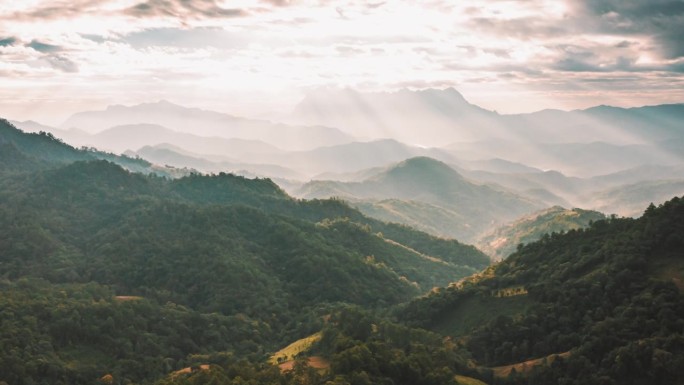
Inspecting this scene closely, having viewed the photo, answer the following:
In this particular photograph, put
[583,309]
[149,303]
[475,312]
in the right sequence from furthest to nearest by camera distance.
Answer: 1. [149,303]
2. [475,312]
3. [583,309]

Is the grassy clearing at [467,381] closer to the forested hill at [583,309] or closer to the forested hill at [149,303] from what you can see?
the forested hill at [583,309]

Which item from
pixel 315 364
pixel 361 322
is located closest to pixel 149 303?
pixel 315 364

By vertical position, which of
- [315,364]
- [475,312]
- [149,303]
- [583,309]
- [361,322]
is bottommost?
[149,303]

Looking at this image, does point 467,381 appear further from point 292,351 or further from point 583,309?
point 292,351

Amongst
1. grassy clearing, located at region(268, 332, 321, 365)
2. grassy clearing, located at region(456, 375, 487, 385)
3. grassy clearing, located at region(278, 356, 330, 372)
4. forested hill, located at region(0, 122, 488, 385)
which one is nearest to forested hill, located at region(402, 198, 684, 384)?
grassy clearing, located at region(456, 375, 487, 385)

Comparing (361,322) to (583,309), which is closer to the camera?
(583,309)

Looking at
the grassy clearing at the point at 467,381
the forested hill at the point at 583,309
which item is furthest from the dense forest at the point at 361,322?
the grassy clearing at the point at 467,381

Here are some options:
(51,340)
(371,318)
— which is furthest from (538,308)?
(51,340)

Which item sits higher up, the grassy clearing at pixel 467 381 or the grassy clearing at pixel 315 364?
the grassy clearing at pixel 467 381
